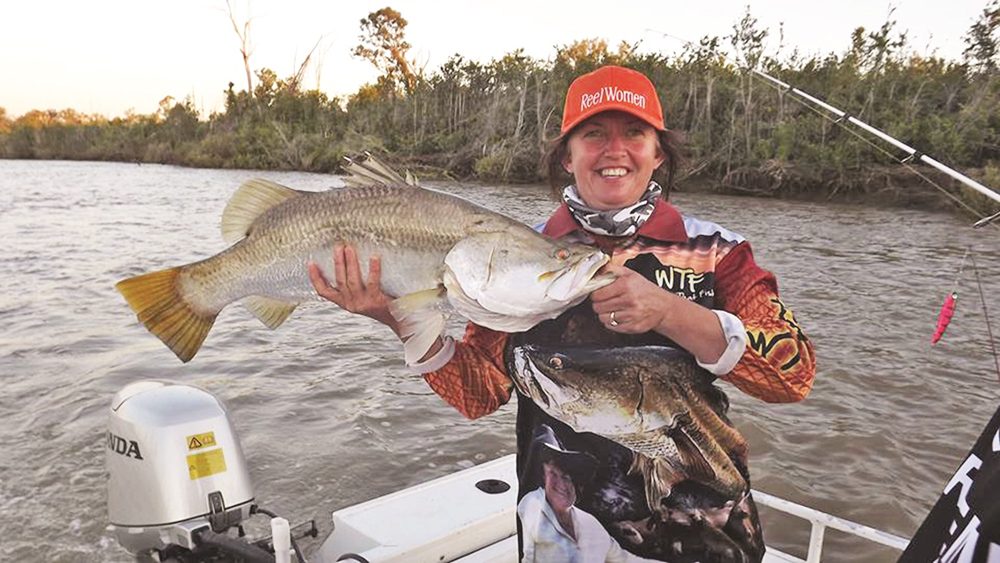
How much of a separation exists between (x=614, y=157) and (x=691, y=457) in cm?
88

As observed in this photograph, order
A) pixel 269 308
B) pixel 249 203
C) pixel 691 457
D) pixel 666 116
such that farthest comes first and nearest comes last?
pixel 666 116, pixel 269 308, pixel 249 203, pixel 691 457

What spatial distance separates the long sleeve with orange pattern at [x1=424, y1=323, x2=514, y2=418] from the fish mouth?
1.39 ft

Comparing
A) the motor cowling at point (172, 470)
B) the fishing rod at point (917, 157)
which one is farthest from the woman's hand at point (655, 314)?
the fishing rod at point (917, 157)

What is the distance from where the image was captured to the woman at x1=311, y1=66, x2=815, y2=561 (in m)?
1.88

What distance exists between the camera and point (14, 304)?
10219mm

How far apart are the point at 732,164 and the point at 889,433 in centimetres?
2033

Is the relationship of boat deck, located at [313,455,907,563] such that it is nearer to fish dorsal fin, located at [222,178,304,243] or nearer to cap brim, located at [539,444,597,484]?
cap brim, located at [539,444,597,484]

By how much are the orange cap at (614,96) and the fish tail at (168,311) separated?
1.45 metres

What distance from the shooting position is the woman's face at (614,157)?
6.87 feet

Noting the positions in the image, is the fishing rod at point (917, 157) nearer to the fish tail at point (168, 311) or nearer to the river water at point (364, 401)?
the river water at point (364, 401)

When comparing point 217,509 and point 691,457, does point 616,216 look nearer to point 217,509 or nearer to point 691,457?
point 691,457

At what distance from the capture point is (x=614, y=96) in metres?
2.02

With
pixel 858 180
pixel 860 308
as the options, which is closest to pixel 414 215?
pixel 860 308

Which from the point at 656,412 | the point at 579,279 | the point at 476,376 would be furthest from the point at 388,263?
the point at 656,412
